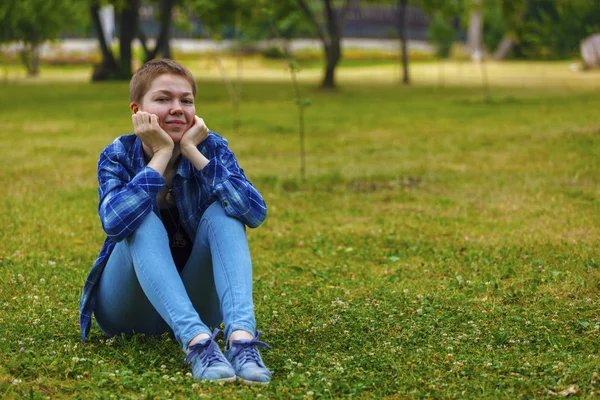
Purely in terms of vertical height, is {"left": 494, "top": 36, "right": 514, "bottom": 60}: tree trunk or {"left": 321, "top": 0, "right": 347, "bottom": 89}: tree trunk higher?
{"left": 321, "top": 0, "right": 347, "bottom": 89}: tree trunk

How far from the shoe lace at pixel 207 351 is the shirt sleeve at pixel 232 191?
67 centimetres

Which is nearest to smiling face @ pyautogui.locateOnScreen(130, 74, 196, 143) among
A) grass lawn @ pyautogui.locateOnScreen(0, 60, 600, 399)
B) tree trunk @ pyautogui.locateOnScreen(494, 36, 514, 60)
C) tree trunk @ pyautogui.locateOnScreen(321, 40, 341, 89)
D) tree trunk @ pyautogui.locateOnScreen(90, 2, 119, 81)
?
grass lawn @ pyautogui.locateOnScreen(0, 60, 600, 399)

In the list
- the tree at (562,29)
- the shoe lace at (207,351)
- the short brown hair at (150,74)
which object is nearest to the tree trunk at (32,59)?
the tree at (562,29)

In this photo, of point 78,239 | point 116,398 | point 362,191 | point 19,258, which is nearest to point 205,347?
point 116,398

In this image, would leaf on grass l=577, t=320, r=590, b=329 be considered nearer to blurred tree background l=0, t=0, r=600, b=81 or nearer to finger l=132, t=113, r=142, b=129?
finger l=132, t=113, r=142, b=129

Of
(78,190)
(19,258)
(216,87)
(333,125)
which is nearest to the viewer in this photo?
(19,258)

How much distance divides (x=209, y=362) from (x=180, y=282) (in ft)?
1.40

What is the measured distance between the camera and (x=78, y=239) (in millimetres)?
8039

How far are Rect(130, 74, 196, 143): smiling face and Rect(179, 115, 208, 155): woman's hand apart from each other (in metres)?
0.04

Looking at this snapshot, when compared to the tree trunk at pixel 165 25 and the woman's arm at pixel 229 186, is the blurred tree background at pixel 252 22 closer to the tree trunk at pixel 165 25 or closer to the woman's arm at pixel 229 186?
the tree trunk at pixel 165 25

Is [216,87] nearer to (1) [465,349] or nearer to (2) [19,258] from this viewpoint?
(2) [19,258]

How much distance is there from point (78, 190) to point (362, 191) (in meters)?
3.23

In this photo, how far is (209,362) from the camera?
4133 millimetres

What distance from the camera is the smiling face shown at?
470 centimetres
